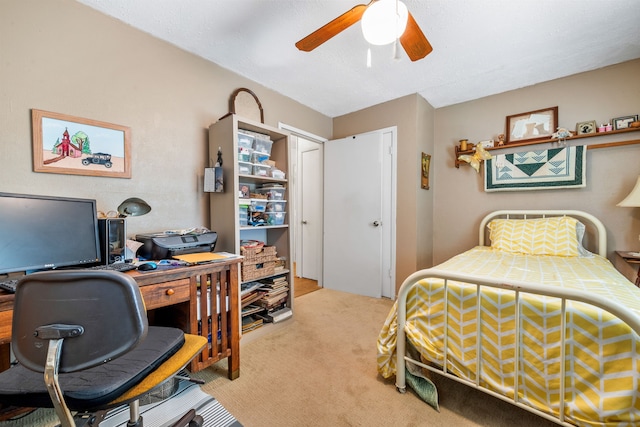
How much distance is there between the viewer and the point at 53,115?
148cm

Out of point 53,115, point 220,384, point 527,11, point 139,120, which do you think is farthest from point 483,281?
point 53,115

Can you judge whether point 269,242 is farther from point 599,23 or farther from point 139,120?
point 599,23

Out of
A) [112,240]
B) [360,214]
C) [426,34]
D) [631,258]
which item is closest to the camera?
[112,240]

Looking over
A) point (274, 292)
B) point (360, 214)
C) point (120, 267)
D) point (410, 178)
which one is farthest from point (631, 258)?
point (120, 267)

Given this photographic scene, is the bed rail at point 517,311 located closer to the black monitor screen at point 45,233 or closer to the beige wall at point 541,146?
the black monitor screen at point 45,233

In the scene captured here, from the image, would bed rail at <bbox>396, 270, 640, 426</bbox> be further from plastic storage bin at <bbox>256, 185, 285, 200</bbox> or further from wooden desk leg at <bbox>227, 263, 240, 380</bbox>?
plastic storage bin at <bbox>256, 185, 285, 200</bbox>

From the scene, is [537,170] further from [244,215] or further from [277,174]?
[244,215]

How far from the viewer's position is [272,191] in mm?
2387

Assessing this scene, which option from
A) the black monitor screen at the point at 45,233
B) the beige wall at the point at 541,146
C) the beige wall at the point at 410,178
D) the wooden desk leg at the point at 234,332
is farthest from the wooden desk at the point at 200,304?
the beige wall at the point at 541,146

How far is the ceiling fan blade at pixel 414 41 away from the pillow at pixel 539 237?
6.27 feet

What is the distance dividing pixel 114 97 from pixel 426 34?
86.5 inches

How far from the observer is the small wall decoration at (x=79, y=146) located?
145cm

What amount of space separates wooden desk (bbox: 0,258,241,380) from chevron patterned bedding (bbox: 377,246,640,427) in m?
0.95

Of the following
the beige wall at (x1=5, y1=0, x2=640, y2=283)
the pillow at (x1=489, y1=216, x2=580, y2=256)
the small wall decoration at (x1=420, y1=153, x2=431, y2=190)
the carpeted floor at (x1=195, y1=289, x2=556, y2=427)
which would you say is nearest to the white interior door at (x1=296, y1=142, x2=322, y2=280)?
the beige wall at (x1=5, y1=0, x2=640, y2=283)
